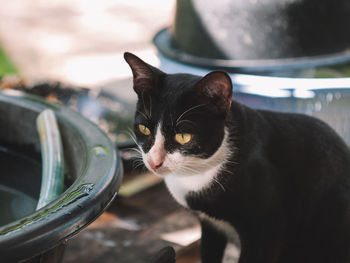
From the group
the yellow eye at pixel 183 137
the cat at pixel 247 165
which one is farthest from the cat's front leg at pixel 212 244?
the yellow eye at pixel 183 137

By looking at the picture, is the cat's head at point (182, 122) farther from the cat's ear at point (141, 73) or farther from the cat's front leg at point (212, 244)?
the cat's front leg at point (212, 244)

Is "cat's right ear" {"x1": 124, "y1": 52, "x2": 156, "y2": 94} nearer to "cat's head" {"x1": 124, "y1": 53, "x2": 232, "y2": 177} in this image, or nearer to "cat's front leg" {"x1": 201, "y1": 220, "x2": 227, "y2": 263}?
"cat's head" {"x1": 124, "y1": 53, "x2": 232, "y2": 177}

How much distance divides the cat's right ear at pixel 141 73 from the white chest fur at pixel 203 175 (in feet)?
0.52

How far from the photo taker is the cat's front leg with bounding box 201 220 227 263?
946mm

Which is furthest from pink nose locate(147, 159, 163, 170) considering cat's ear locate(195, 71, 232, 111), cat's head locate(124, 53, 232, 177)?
cat's ear locate(195, 71, 232, 111)

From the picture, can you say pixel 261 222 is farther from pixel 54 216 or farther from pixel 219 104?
pixel 54 216

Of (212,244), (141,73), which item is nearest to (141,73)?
(141,73)

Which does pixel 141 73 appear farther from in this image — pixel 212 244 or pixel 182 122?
pixel 212 244

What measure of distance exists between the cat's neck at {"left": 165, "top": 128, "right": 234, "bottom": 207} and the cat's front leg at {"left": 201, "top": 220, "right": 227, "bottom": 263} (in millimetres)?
138

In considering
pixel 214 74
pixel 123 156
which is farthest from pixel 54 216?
pixel 123 156

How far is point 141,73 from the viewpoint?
31.7 inches

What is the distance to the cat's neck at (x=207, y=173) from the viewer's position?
80 centimetres

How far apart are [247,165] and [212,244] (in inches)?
9.8

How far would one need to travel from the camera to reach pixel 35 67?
2613 mm
